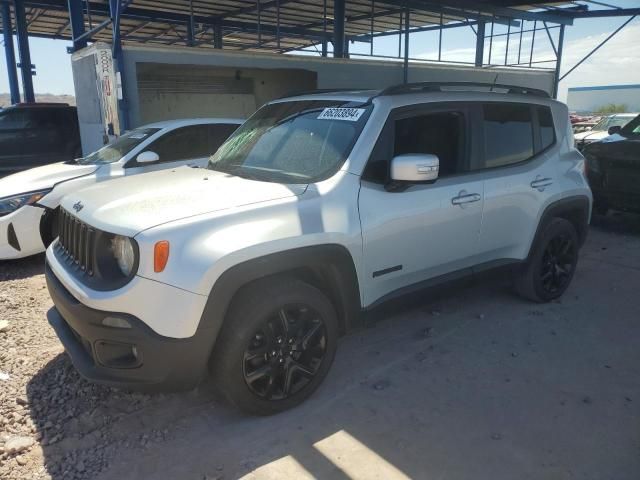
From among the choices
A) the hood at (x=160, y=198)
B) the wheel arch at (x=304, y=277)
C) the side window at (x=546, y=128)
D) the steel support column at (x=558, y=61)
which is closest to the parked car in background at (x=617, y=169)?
the side window at (x=546, y=128)

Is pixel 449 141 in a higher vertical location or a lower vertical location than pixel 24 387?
higher

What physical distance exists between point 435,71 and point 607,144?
258 inches

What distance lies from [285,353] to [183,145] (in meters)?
4.23

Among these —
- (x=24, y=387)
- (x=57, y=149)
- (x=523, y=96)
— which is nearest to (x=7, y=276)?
(x=24, y=387)

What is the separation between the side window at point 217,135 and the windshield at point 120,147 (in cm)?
66

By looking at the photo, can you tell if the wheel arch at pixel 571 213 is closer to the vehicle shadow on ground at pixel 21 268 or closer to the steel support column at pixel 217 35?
the vehicle shadow on ground at pixel 21 268

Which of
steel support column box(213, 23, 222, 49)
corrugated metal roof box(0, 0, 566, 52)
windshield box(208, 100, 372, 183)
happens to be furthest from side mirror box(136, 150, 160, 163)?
steel support column box(213, 23, 222, 49)

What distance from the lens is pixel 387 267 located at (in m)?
3.32

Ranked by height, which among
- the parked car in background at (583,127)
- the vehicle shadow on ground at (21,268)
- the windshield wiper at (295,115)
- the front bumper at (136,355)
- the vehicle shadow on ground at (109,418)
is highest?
the windshield wiper at (295,115)

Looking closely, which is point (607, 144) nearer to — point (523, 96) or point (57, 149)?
point (523, 96)

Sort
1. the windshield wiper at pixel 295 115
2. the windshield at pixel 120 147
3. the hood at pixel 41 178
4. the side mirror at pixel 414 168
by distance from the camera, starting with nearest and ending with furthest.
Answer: the side mirror at pixel 414 168 < the windshield wiper at pixel 295 115 < the hood at pixel 41 178 < the windshield at pixel 120 147

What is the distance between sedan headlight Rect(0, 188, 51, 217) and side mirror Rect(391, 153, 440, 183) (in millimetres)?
4127

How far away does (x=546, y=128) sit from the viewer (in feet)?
14.7

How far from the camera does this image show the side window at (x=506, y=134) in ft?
13.1
